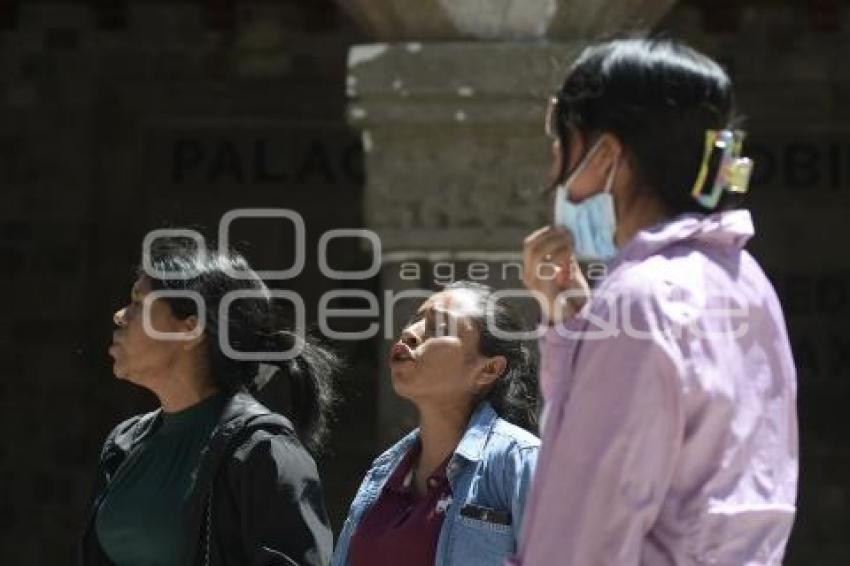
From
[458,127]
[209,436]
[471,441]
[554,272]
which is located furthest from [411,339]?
[554,272]

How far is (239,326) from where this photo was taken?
3555 millimetres

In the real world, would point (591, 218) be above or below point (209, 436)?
above

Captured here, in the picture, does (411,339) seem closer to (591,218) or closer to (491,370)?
(491,370)

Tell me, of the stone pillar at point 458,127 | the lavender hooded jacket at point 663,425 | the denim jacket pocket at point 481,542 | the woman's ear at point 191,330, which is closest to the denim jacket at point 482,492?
the denim jacket pocket at point 481,542

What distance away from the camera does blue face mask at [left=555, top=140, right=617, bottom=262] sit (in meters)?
2.31

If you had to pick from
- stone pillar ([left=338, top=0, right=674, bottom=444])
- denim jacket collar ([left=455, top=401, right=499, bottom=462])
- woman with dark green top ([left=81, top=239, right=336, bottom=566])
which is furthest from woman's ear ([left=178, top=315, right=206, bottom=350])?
stone pillar ([left=338, top=0, right=674, bottom=444])

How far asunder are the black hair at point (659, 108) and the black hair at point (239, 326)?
1.36 m

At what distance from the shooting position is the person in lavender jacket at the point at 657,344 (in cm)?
213

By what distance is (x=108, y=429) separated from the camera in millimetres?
7215

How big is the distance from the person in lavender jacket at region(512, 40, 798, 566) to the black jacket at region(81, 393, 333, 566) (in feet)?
3.19

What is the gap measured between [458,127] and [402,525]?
45.3 inches

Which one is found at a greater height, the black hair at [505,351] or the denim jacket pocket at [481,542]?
the black hair at [505,351]

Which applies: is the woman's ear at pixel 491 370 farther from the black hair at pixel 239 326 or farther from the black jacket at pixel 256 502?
the black jacket at pixel 256 502

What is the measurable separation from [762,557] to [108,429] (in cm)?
525
